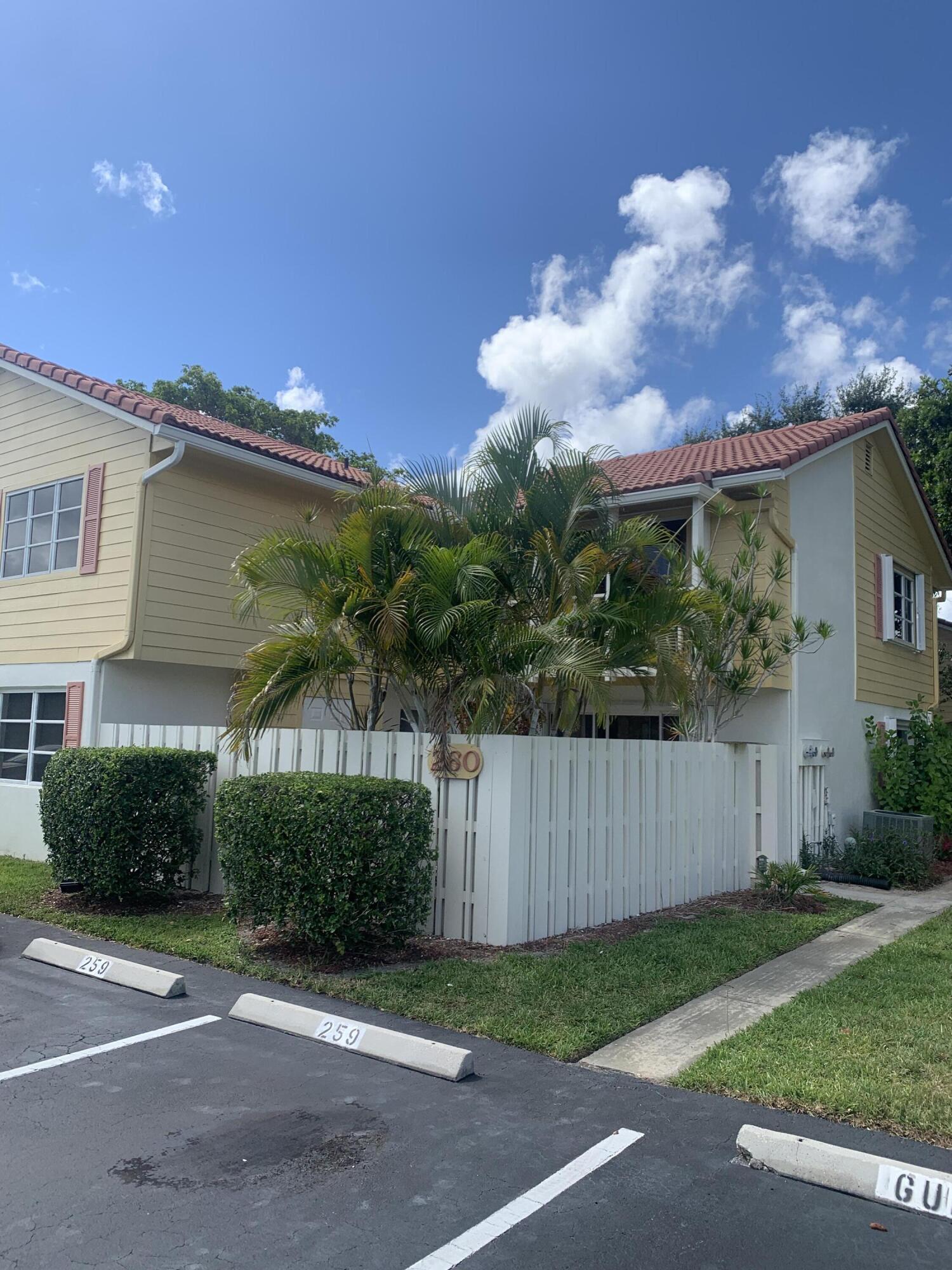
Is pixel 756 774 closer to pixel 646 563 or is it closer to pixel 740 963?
pixel 646 563

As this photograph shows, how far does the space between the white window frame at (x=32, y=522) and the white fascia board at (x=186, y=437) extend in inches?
41.7

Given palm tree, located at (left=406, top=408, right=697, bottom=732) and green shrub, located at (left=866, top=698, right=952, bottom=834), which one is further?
green shrub, located at (left=866, top=698, right=952, bottom=834)

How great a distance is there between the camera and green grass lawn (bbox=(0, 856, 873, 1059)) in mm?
5898

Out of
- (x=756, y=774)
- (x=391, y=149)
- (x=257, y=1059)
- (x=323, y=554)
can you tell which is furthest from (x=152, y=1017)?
(x=391, y=149)

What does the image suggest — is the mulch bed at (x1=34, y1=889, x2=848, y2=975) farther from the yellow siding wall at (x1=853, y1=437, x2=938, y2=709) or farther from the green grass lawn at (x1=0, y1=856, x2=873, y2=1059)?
the yellow siding wall at (x1=853, y1=437, x2=938, y2=709)

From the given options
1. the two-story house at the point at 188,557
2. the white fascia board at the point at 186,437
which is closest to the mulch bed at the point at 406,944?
the two-story house at the point at 188,557

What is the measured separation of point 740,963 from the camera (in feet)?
24.5

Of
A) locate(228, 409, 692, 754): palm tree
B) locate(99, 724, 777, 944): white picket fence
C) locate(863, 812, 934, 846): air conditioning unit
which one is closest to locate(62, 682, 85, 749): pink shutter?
locate(99, 724, 777, 944): white picket fence

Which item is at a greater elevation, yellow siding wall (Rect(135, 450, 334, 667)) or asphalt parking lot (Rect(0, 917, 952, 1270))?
yellow siding wall (Rect(135, 450, 334, 667))

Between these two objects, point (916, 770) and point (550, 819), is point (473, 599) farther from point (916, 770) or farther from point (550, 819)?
point (916, 770)

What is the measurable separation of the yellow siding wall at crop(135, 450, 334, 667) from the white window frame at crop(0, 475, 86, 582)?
124 centimetres

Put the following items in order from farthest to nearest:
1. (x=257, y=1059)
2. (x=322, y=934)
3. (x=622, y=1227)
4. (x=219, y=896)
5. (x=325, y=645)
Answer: (x=219, y=896), (x=325, y=645), (x=322, y=934), (x=257, y=1059), (x=622, y=1227)

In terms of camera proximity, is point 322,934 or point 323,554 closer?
point 322,934

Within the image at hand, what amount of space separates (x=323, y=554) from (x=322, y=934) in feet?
10.6
